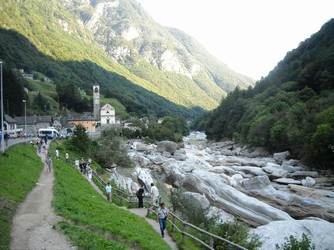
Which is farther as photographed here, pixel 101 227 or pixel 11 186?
pixel 11 186

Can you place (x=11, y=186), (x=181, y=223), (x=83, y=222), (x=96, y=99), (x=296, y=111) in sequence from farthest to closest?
(x=96, y=99)
(x=296, y=111)
(x=181, y=223)
(x=11, y=186)
(x=83, y=222)

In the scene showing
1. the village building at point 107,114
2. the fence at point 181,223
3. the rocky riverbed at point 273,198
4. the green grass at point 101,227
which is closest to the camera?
the green grass at point 101,227

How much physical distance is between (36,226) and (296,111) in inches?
2402

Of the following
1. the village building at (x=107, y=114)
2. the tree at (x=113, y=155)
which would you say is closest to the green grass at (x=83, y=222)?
the tree at (x=113, y=155)

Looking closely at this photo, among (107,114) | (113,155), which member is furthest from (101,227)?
(107,114)

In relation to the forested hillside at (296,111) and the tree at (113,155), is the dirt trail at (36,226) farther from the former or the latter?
the forested hillside at (296,111)

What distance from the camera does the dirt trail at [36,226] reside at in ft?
38.0

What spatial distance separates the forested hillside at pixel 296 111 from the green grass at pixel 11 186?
37247 mm

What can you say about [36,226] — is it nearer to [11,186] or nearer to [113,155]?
[11,186]

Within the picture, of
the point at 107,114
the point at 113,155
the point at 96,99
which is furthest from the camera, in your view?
the point at 96,99

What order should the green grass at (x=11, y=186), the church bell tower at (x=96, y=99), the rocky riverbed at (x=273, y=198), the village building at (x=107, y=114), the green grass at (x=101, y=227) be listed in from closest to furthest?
the green grass at (x=101, y=227)
the green grass at (x=11, y=186)
the rocky riverbed at (x=273, y=198)
the village building at (x=107, y=114)
the church bell tower at (x=96, y=99)

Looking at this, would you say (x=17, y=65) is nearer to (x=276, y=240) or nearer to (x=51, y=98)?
(x=51, y=98)

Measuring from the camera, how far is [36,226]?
1368 cm

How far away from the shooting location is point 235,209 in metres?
28.3
